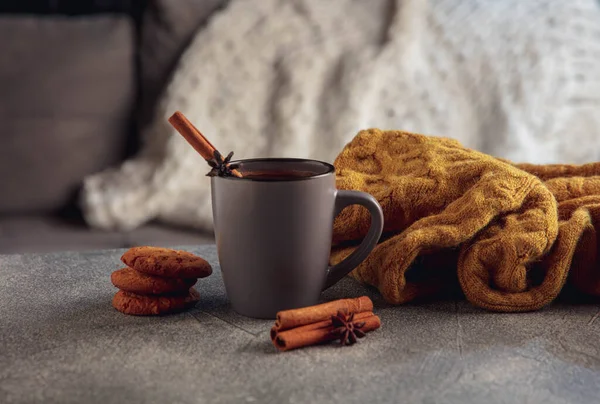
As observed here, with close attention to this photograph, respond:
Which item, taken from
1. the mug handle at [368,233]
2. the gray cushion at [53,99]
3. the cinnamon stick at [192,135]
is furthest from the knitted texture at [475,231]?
the gray cushion at [53,99]

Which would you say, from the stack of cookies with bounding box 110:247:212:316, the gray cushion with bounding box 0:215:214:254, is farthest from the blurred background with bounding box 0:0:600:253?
the stack of cookies with bounding box 110:247:212:316

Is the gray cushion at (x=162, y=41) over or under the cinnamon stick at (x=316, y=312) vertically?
over

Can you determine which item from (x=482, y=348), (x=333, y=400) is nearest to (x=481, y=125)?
(x=482, y=348)

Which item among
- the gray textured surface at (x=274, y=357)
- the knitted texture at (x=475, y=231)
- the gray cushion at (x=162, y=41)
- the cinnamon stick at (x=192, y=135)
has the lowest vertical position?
the gray textured surface at (x=274, y=357)

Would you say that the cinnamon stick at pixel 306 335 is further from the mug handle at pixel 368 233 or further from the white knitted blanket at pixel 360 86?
the white knitted blanket at pixel 360 86

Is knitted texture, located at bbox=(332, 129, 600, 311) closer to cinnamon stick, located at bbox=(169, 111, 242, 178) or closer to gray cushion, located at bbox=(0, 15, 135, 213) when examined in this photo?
cinnamon stick, located at bbox=(169, 111, 242, 178)

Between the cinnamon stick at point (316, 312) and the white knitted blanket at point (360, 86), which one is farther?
the white knitted blanket at point (360, 86)

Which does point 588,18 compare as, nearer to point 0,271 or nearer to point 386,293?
point 386,293

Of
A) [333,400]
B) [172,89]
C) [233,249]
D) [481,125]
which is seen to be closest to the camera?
[333,400]
